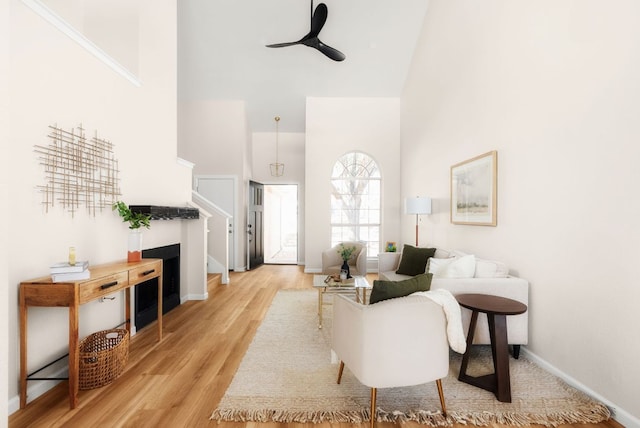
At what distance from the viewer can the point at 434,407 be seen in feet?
6.54

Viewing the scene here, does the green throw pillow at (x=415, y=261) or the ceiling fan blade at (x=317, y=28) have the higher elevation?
the ceiling fan blade at (x=317, y=28)

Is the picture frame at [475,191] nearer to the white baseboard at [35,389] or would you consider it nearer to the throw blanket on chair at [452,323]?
the throw blanket on chair at [452,323]

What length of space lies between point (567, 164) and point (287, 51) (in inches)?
189

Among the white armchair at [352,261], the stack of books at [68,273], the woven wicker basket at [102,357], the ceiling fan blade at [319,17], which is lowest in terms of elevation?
the woven wicker basket at [102,357]

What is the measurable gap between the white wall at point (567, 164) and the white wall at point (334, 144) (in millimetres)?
2721

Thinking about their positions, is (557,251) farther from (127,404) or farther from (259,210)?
(259,210)

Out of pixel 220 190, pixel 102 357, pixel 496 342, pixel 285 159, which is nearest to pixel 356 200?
pixel 285 159

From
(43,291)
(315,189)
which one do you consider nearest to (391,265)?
(315,189)

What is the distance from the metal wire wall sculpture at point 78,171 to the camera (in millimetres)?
2154

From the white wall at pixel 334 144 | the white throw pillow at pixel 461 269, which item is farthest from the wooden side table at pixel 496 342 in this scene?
the white wall at pixel 334 144

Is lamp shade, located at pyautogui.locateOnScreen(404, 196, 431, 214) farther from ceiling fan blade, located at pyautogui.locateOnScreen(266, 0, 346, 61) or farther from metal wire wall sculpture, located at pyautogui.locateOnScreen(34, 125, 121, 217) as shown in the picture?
metal wire wall sculpture, located at pyautogui.locateOnScreen(34, 125, 121, 217)

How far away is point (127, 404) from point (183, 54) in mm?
5641

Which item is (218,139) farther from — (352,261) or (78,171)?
(78,171)

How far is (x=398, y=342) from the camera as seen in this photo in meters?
1.78
